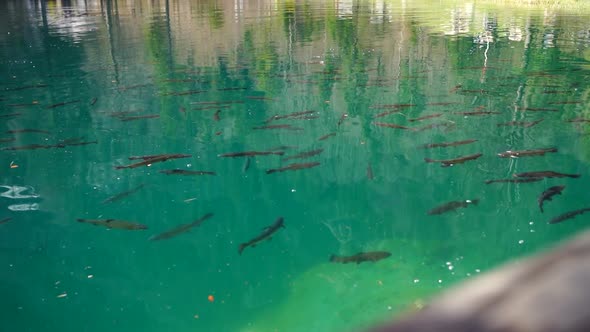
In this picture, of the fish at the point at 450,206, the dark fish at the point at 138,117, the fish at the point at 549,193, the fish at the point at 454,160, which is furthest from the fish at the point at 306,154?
the dark fish at the point at 138,117

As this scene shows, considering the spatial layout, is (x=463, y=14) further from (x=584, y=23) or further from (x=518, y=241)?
(x=518, y=241)

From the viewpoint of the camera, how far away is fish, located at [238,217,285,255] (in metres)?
5.44

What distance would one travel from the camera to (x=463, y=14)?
97.6ft

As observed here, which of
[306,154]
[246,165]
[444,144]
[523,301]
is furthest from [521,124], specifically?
[523,301]

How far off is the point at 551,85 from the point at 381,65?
4711 millimetres

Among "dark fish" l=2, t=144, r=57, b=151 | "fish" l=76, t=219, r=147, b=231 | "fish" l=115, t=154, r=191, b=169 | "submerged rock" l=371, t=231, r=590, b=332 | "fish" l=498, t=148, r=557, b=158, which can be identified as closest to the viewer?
"submerged rock" l=371, t=231, r=590, b=332

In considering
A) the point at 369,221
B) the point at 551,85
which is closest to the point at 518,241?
the point at 369,221

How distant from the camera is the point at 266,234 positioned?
562 centimetres

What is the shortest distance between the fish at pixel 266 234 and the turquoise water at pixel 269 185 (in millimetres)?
93

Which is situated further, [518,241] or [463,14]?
[463,14]

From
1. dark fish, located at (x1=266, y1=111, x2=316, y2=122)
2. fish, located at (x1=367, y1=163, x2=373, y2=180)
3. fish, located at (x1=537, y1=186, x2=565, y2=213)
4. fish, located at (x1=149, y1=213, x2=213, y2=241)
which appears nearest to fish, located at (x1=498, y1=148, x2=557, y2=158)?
fish, located at (x1=537, y1=186, x2=565, y2=213)

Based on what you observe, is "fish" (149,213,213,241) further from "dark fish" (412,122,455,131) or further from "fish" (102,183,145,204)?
"dark fish" (412,122,455,131)

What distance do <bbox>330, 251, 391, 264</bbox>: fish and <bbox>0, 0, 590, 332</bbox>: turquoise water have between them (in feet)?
0.29

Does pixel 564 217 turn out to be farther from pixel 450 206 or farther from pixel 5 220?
pixel 5 220
